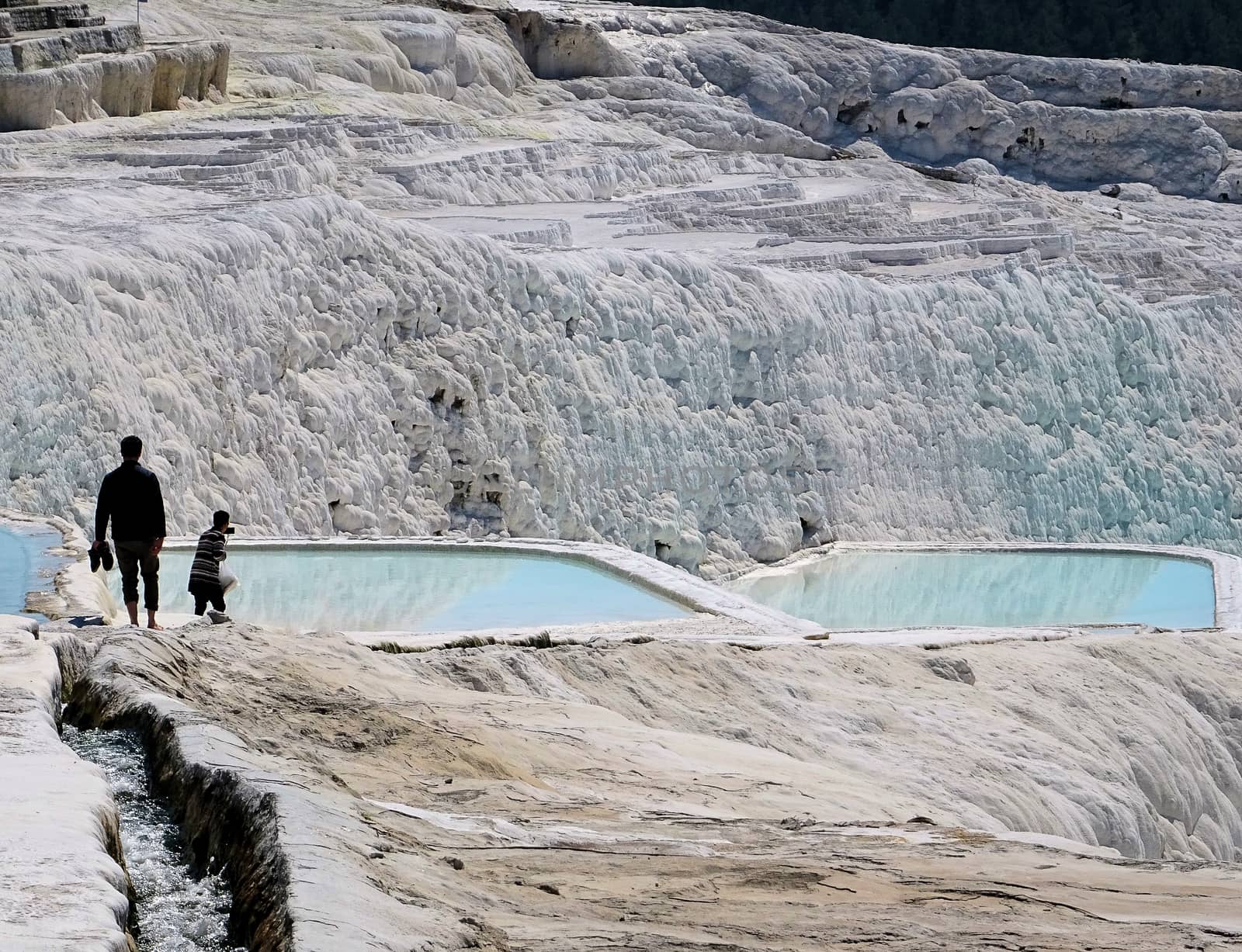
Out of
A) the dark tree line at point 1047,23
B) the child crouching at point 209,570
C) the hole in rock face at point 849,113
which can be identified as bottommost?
the child crouching at point 209,570

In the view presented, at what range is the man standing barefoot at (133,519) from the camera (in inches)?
251

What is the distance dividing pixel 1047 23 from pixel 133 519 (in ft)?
147

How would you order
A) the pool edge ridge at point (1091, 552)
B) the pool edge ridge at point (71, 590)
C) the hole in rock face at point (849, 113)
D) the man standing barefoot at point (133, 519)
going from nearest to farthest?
the man standing barefoot at point (133, 519) < the pool edge ridge at point (71, 590) < the pool edge ridge at point (1091, 552) < the hole in rock face at point (849, 113)

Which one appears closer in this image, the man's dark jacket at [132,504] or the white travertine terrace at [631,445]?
the white travertine terrace at [631,445]

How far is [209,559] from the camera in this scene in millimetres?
6875

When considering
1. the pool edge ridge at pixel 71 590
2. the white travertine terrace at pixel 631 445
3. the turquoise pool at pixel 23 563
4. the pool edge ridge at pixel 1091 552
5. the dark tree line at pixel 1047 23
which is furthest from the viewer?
the dark tree line at pixel 1047 23

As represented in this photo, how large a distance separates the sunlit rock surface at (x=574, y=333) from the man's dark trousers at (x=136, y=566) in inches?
139

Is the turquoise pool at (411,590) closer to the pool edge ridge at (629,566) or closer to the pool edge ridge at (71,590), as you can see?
the pool edge ridge at (629,566)

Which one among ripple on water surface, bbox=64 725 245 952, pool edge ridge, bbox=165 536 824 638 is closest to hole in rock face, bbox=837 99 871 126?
pool edge ridge, bbox=165 536 824 638

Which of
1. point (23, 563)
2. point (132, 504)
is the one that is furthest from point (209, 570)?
point (23, 563)

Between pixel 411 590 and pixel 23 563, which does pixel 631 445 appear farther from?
pixel 23 563

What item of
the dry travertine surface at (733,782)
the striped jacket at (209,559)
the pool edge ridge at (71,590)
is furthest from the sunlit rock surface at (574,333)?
the dry travertine surface at (733,782)

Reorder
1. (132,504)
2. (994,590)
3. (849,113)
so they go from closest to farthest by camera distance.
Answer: (132,504)
(994,590)
(849,113)

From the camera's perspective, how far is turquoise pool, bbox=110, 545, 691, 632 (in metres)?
8.11
